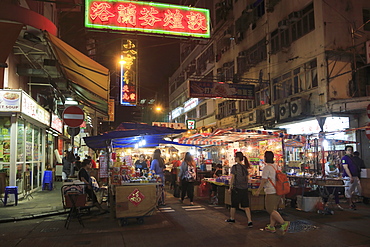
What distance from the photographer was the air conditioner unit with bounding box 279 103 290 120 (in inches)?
730

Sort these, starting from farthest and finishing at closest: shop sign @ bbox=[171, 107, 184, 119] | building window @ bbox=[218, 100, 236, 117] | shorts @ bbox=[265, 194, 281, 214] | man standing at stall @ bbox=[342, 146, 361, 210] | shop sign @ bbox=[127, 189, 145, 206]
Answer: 1. shop sign @ bbox=[171, 107, 184, 119]
2. building window @ bbox=[218, 100, 236, 117]
3. man standing at stall @ bbox=[342, 146, 361, 210]
4. shop sign @ bbox=[127, 189, 145, 206]
5. shorts @ bbox=[265, 194, 281, 214]

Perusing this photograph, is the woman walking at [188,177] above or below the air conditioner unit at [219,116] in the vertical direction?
below

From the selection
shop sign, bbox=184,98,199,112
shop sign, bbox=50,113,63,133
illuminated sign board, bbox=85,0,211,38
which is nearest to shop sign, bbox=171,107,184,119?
shop sign, bbox=184,98,199,112

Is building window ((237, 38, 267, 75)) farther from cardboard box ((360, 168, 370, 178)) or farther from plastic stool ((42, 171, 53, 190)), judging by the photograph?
plastic stool ((42, 171, 53, 190))

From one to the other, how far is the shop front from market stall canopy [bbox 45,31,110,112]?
7.20 ft

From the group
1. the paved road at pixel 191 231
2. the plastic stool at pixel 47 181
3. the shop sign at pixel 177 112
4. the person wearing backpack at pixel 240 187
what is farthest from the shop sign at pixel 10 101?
the shop sign at pixel 177 112

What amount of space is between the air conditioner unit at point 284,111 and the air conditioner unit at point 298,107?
0.49 meters

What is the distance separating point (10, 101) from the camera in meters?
12.2

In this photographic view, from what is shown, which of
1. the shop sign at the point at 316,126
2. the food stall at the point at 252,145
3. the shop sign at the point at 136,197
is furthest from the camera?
the shop sign at the point at 316,126

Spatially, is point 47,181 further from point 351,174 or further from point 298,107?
point 351,174

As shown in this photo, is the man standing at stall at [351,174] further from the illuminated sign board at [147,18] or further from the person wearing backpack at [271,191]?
the illuminated sign board at [147,18]

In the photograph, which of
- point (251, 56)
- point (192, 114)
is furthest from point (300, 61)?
point (192, 114)

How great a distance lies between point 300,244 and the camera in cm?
663

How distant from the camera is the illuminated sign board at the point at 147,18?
12.8 m
